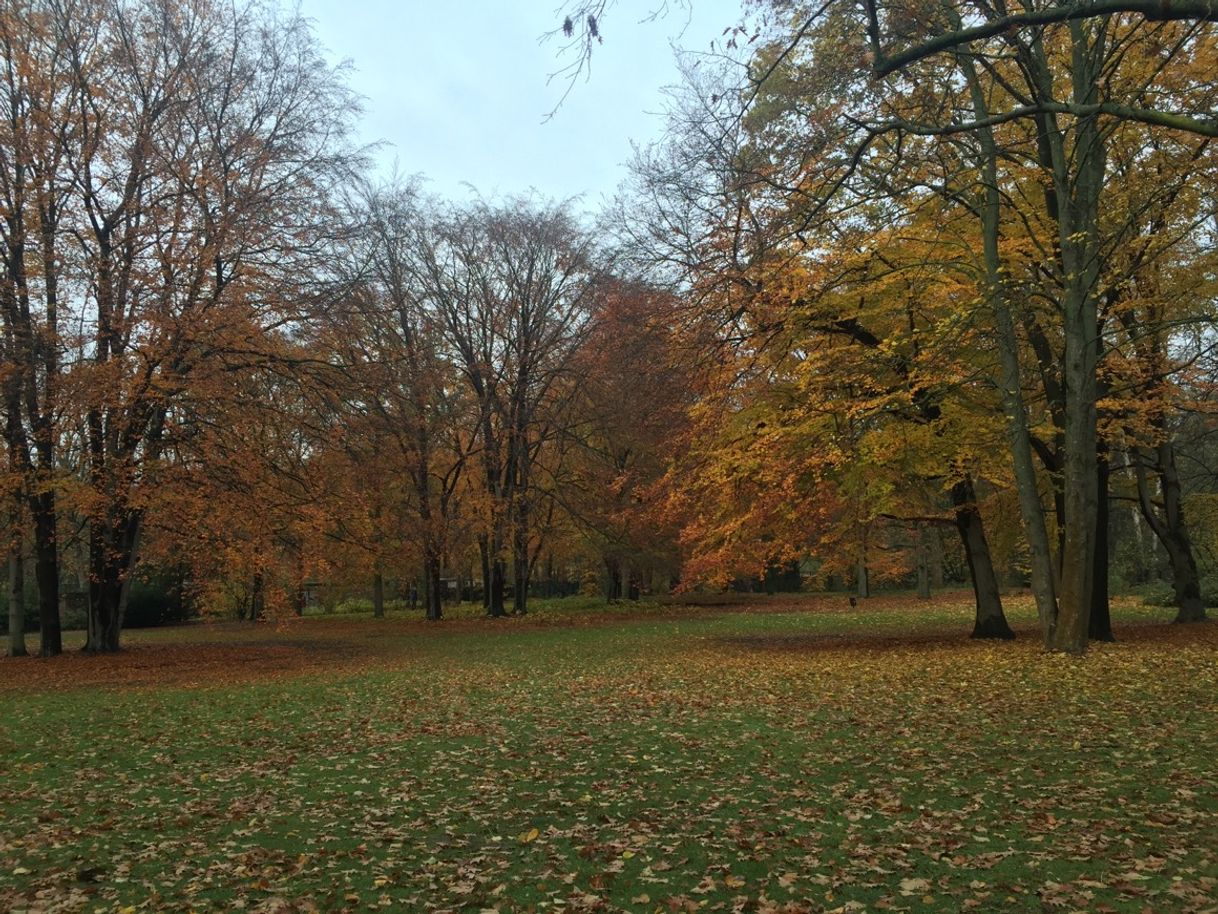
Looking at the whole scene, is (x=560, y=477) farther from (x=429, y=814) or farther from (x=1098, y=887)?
(x=1098, y=887)

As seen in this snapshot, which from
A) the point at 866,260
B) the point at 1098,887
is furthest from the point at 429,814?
the point at 866,260

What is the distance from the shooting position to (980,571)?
17719mm

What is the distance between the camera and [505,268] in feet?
108

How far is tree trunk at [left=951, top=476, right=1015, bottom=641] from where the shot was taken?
57.0ft

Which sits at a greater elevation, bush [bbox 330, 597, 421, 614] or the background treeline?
the background treeline

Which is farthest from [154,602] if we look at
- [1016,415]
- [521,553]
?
[1016,415]

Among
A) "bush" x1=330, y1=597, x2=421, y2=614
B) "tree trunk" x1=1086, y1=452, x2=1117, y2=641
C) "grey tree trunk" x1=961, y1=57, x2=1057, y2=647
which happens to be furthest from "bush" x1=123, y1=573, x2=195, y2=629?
"tree trunk" x1=1086, y1=452, x2=1117, y2=641

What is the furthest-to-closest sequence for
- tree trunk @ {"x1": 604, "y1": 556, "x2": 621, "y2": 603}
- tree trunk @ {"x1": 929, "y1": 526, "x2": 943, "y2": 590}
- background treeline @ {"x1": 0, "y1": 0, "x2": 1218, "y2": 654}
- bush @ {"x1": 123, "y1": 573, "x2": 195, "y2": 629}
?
1. tree trunk @ {"x1": 929, "y1": 526, "x2": 943, "y2": 590}
2. tree trunk @ {"x1": 604, "y1": 556, "x2": 621, "y2": 603}
3. bush @ {"x1": 123, "y1": 573, "x2": 195, "y2": 629}
4. background treeline @ {"x1": 0, "y1": 0, "x2": 1218, "y2": 654}

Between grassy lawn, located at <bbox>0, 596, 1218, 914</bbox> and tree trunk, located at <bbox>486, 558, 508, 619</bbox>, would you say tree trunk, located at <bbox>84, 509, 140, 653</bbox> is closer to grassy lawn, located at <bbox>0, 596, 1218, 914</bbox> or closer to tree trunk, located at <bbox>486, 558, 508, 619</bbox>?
grassy lawn, located at <bbox>0, 596, 1218, 914</bbox>

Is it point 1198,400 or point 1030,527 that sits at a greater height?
point 1198,400

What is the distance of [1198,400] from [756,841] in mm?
15701

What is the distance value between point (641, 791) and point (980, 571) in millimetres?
13502

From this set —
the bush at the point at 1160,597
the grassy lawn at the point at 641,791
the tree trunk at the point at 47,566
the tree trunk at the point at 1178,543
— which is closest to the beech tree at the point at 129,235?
the tree trunk at the point at 47,566

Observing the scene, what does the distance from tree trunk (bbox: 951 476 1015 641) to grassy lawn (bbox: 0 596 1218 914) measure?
3222 mm
